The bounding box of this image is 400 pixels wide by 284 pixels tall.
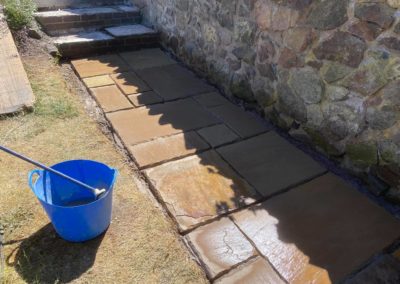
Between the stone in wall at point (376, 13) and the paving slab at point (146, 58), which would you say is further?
the paving slab at point (146, 58)

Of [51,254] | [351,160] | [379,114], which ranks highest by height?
[379,114]

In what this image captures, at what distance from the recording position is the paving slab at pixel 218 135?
11.6 feet

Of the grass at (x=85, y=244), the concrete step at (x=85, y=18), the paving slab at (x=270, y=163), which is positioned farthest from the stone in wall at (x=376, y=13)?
the concrete step at (x=85, y=18)

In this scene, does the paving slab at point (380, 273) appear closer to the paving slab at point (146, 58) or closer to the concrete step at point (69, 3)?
the paving slab at point (146, 58)

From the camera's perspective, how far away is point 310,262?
2367 mm

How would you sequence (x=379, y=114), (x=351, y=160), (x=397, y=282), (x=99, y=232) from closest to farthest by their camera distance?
(x=397, y=282) < (x=99, y=232) < (x=379, y=114) < (x=351, y=160)

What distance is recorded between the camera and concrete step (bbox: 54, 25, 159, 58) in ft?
Result: 16.5

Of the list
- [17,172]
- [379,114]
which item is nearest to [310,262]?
[379,114]

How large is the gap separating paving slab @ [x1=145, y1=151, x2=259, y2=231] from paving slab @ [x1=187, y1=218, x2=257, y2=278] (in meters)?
0.10

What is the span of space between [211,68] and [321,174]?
216cm

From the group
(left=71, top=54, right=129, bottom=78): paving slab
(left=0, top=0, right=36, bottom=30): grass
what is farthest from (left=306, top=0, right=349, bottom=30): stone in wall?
(left=0, top=0, right=36, bottom=30): grass

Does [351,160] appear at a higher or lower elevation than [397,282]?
higher

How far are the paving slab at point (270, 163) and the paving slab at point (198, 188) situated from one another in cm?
12

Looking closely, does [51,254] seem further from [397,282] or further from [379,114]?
[379,114]
